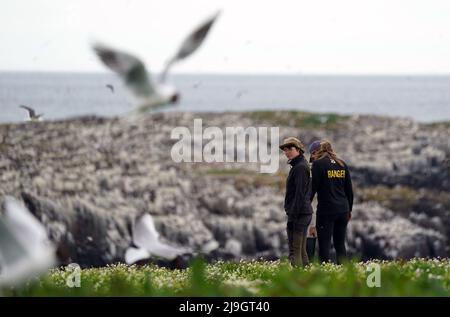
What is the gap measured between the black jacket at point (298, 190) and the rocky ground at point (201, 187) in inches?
863

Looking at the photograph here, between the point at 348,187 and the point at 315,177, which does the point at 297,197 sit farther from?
the point at 348,187

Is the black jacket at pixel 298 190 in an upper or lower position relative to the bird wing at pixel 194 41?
lower

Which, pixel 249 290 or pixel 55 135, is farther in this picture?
pixel 55 135

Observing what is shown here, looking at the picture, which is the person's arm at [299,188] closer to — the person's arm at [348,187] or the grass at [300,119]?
the person's arm at [348,187]

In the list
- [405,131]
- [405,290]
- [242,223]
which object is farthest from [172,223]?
[405,290]

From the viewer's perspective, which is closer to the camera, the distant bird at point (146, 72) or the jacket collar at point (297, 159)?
the distant bird at point (146, 72)

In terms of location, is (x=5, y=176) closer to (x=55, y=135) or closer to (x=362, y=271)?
(x=55, y=135)

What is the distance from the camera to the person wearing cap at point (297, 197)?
17453 mm

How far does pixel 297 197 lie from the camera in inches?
687

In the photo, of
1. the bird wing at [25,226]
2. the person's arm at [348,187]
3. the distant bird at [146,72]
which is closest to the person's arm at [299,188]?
the person's arm at [348,187]

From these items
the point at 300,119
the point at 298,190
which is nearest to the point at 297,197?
the point at 298,190

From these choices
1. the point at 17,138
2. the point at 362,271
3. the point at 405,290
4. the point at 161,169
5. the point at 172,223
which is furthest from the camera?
the point at 17,138

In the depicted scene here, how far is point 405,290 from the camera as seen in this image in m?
10.5

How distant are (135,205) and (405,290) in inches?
1523
